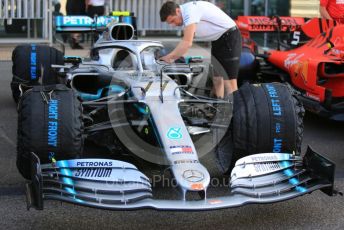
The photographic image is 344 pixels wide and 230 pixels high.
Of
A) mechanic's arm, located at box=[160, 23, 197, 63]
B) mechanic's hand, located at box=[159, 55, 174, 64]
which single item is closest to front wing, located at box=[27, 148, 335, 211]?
mechanic's arm, located at box=[160, 23, 197, 63]

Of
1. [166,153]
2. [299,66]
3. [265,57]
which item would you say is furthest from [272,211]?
[265,57]

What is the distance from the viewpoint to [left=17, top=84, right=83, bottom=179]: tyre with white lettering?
4020 millimetres

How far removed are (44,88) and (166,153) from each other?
3.39 ft

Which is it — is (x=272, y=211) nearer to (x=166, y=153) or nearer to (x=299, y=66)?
(x=166, y=153)

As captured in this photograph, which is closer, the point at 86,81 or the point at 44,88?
the point at 44,88

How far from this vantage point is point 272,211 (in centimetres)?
428

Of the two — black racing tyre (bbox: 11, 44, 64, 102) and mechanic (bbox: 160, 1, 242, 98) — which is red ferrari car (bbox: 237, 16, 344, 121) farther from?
black racing tyre (bbox: 11, 44, 64, 102)

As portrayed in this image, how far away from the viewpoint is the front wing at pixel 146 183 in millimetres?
3553

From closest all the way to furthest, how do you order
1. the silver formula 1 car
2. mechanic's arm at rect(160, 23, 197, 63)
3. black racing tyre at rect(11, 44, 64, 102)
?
the silver formula 1 car < mechanic's arm at rect(160, 23, 197, 63) < black racing tyre at rect(11, 44, 64, 102)

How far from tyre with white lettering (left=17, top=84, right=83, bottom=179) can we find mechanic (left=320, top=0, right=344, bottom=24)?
500 cm

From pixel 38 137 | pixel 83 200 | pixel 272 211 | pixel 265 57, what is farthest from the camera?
pixel 265 57

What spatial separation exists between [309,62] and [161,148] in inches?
123

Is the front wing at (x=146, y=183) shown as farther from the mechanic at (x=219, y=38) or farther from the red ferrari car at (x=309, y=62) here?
the red ferrari car at (x=309, y=62)

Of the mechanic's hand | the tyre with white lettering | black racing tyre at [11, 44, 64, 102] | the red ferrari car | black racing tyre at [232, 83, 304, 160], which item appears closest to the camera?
the tyre with white lettering
